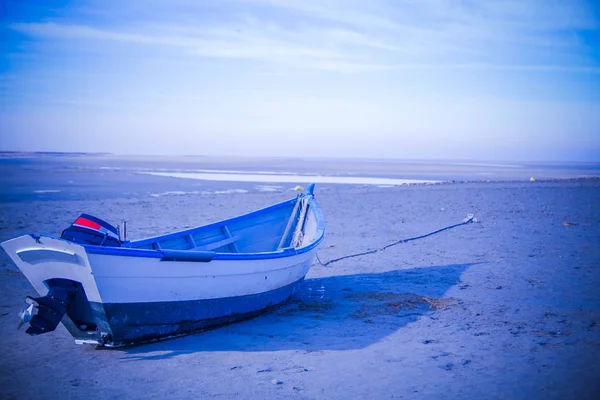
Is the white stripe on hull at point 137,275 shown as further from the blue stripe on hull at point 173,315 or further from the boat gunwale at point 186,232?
the boat gunwale at point 186,232

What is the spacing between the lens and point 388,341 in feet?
18.5

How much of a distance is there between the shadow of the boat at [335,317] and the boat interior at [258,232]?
1.07 metres

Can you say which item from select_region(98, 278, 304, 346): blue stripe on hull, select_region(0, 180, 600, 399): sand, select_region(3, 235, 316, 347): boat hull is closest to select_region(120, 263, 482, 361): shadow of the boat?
select_region(0, 180, 600, 399): sand

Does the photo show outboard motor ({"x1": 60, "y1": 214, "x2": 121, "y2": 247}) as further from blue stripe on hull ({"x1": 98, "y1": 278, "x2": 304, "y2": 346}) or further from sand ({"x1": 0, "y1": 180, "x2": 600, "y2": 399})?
sand ({"x1": 0, "y1": 180, "x2": 600, "y2": 399})

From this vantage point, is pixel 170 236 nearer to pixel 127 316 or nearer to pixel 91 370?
pixel 127 316

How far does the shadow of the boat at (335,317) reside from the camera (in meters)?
5.55

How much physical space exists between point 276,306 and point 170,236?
2057 mm

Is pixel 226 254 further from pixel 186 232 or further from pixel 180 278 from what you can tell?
pixel 186 232

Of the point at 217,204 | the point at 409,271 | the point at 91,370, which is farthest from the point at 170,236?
the point at 217,204

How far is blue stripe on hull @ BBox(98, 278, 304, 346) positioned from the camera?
5.14 meters

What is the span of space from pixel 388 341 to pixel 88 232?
3.97m

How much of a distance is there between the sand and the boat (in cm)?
29

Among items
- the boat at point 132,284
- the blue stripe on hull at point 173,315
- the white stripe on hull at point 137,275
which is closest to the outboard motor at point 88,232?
the boat at point 132,284

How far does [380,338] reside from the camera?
5.73 m
